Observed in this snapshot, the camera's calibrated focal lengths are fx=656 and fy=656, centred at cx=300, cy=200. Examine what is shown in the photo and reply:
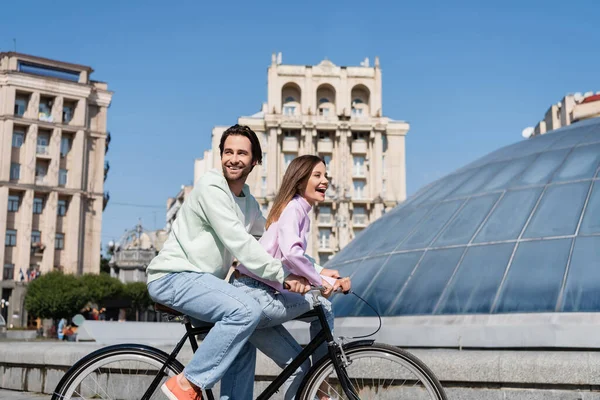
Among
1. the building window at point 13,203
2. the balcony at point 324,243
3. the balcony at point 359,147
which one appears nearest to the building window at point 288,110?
the balcony at point 359,147

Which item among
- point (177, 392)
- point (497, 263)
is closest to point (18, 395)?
point (177, 392)

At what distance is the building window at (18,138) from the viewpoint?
2314 inches

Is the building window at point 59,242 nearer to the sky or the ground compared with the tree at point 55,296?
nearer to the sky

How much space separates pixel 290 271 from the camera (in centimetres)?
349

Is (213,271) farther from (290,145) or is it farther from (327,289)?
(290,145)

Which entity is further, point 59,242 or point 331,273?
point 59,242

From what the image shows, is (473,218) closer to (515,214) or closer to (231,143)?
(515,214)

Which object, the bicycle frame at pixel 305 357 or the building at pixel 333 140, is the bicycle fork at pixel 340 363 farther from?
the building at pixel 333 140

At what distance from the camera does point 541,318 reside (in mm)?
8398

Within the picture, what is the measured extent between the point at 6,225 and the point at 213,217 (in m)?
59.5

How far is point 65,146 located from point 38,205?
6.08m

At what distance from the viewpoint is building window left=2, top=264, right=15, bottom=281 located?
55.9 m

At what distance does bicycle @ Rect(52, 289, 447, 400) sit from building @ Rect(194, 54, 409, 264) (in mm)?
54655

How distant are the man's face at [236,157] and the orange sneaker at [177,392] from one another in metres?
1.10
